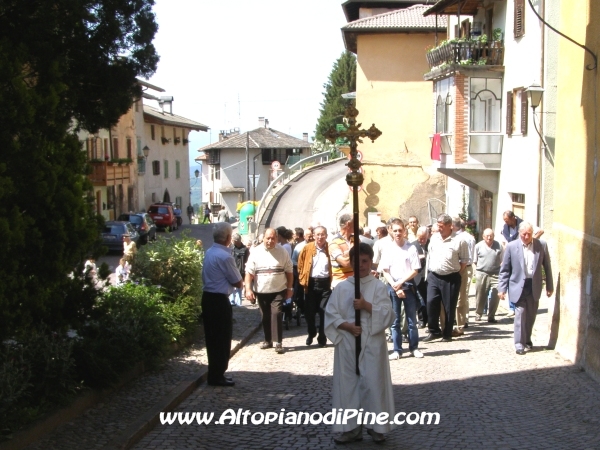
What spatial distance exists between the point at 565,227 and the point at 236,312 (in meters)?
7.03

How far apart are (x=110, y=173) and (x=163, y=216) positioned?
Answer: 5222 mm

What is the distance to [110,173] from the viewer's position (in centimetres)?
5022

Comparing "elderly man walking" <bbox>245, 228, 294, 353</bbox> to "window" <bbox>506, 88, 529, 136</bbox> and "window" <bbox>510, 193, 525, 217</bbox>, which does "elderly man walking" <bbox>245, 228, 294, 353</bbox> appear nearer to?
"window" <bbox>506, 88, 529, 136</bbox>

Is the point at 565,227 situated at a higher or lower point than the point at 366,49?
lower

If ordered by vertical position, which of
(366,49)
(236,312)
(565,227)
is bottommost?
(236,312)

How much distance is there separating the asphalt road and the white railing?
545 millimetres

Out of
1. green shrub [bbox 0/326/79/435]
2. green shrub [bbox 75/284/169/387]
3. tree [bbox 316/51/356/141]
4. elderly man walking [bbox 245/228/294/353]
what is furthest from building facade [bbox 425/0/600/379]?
tree [bbox 316/51/356/141]

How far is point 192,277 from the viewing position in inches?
489

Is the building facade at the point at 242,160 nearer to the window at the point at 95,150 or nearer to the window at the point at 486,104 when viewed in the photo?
the window at the point at 95,150

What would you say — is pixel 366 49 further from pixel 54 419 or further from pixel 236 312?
pixel 54 419

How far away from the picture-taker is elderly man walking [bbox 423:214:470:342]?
39.7ft

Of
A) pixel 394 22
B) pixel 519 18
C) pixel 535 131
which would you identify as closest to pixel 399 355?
pixel 535 131

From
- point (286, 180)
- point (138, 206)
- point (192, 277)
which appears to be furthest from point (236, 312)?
point (138, 206)

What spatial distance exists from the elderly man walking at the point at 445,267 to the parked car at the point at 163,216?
4203 centimetres
